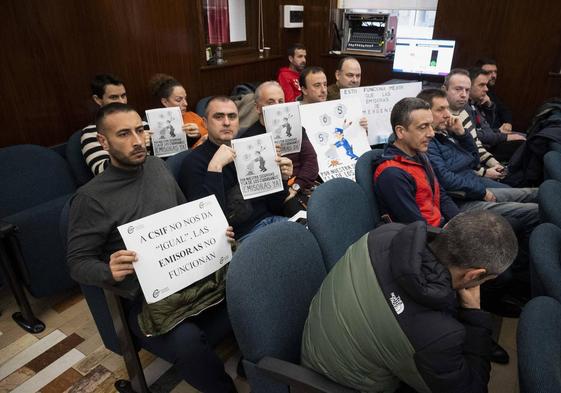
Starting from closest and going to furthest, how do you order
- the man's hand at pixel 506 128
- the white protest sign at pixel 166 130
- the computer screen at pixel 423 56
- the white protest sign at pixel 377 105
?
the white protest sign at pixel 166 130, the white protest sign at pixel 377 105, the man's hand at pixel 506 128, the computer screen at pixel 423 56

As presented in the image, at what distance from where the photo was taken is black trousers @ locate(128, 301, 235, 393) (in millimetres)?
1393

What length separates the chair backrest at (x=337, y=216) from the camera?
1496 millimetres

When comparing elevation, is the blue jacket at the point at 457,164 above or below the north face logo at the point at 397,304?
below

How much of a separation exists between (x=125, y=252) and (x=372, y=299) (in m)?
0.85

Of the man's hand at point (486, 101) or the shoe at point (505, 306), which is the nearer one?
the shoe at point (505, 306)

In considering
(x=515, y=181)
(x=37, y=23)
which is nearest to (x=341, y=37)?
(x=515, y=181)

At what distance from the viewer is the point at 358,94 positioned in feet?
9.71

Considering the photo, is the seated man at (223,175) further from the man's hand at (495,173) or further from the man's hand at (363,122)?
the man's hand at (495,173)

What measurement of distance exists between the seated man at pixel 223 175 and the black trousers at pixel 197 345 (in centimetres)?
50

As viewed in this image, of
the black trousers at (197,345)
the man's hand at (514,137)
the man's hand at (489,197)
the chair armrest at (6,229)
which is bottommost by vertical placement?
the black trousers at (197,345)

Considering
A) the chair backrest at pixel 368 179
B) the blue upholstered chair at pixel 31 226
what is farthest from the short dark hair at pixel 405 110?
the blue upholstered chair at pixel 31 226

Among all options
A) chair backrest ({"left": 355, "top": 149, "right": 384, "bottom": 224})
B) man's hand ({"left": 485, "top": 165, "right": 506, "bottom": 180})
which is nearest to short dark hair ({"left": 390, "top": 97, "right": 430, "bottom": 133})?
chair backrest ({"left": 355, "top": 149, "right": 384, "bottom": 224})

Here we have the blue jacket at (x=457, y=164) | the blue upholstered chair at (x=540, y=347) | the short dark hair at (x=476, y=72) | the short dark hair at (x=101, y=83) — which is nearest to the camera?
the blue upholstered chair at (x=540, y=347)

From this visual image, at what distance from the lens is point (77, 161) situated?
2.59 meters
